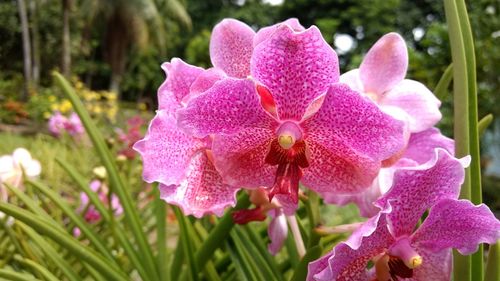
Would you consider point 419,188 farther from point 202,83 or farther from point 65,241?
point 65,241

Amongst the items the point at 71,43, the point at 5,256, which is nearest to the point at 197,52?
the point at 71,43

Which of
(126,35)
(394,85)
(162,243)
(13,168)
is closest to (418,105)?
(394,85)

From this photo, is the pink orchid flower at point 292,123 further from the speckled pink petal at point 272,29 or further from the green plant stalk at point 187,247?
the green plant stalk at point 187,247

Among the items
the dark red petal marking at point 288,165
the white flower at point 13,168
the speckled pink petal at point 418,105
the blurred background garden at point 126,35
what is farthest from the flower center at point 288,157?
the blurred background garden at point 126,35

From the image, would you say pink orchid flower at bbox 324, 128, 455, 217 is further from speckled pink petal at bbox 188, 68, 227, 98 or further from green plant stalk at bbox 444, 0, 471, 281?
speckled pink petal at bbox 188, 68, 227, 98

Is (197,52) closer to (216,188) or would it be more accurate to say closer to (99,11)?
(99,11)

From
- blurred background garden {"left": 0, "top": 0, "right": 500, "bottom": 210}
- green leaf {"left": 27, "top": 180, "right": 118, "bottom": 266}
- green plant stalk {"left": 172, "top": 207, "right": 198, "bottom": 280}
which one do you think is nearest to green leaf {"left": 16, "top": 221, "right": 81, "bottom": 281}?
green leaf {"left": 27, "top": 180, "right": 118, "bottom": 266}
